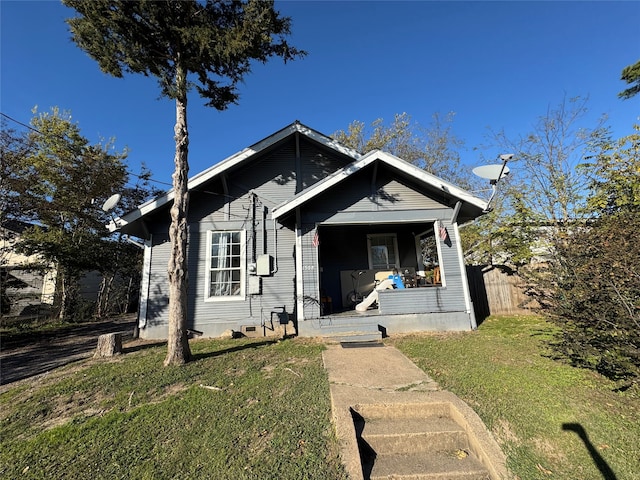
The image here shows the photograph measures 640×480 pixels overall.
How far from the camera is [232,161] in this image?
8.20 m

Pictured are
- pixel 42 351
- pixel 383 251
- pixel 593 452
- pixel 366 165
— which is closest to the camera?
pixel 593 452

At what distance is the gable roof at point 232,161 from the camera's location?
756 centimetres

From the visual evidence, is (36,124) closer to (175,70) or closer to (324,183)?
(175,70)

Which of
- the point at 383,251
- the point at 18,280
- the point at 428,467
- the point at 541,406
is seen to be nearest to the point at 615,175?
the point at 383,251

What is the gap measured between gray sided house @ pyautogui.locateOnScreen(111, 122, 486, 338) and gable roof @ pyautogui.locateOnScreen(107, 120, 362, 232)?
0.10 feet

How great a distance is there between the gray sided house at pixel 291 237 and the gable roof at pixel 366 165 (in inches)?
1.1

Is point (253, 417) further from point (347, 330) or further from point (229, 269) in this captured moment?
point (229, 269)

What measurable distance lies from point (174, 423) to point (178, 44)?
701cm

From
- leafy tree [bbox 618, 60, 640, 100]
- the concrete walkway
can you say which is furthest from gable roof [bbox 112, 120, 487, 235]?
leafy tree [bbox 618, 60, 640, 100]

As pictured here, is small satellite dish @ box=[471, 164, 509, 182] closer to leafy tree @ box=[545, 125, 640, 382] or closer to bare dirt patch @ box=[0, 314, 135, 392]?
leafy tree @ box=[545, 125, 640, 382]

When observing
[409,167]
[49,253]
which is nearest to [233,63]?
[409,167]

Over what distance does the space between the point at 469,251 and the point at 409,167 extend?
1004 centimetres

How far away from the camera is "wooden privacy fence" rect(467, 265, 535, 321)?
10.3m

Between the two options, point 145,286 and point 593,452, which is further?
point 145,286
